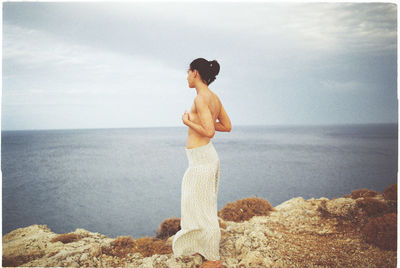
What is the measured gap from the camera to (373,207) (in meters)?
4.61

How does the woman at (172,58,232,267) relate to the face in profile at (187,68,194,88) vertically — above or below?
below

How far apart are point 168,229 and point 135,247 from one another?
98 centimetres

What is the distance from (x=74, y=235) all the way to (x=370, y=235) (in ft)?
15.6

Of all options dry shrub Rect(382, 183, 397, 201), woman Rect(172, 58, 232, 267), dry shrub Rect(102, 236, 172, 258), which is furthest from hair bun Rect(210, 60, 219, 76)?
dry shrub Rect(382, 183, 397, 201)

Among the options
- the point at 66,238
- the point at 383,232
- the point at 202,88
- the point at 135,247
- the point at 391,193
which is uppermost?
the point at 202,88

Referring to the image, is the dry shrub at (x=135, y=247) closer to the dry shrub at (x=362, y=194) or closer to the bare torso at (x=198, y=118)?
the bare torso at (x=198, y=118)

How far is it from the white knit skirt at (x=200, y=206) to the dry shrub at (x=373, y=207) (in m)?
3.19

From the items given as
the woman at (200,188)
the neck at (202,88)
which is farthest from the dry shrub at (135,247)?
the neck at (202,88)

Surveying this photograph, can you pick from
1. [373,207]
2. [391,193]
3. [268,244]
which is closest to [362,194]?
[391,193]

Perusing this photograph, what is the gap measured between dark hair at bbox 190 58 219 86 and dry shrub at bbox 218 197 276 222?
128 inches

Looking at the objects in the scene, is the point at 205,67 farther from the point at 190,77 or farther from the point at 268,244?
the point at 268,244

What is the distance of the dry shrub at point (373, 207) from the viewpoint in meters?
4.58

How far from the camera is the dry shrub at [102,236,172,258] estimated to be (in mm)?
3586

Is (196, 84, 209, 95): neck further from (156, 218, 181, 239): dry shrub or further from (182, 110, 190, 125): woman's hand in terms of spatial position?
(156, 218, 181, 239): dry shrub
